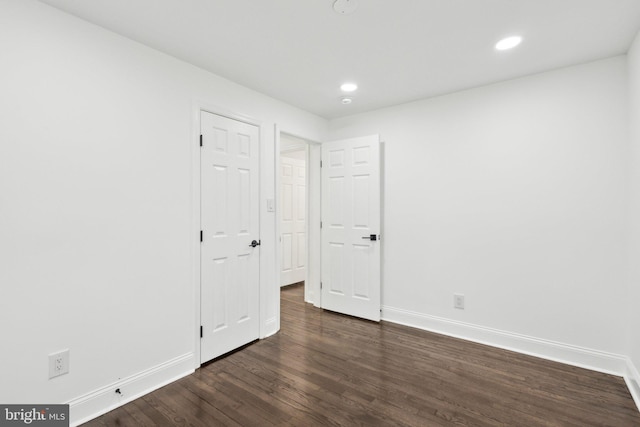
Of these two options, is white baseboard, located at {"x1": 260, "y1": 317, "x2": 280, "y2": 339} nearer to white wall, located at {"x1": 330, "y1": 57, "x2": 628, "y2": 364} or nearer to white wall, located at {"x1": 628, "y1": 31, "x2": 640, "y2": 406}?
white wall, located at {"x1": 330, "y1": 57, "x2": 628, "y2": 364}

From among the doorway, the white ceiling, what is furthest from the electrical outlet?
the doorway

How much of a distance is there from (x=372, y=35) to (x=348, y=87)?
2.98 ft

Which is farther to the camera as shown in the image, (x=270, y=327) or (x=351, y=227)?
(x=351, y=227)

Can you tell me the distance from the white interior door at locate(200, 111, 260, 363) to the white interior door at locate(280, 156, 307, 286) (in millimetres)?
2252

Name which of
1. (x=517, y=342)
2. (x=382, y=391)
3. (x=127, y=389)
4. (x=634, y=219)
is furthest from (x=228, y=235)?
(x=634, y=219)

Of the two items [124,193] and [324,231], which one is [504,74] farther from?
[124,193]

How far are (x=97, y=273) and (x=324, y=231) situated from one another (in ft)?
8.26

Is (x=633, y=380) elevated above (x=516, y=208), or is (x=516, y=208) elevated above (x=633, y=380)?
(x=516, y=208)

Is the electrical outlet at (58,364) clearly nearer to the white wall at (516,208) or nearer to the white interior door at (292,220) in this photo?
the white wall at (516,208)

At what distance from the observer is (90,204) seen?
1.91 metres

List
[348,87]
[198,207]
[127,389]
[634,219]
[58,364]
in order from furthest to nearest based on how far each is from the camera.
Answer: [348,87], [198,207], [634,219], [127,389], [58,364]

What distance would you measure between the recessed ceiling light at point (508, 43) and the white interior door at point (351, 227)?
1485 millimetres

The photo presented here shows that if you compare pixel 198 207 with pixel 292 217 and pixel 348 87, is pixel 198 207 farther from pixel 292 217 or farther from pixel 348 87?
pixel 292 217

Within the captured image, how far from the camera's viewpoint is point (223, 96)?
8.97 ft
